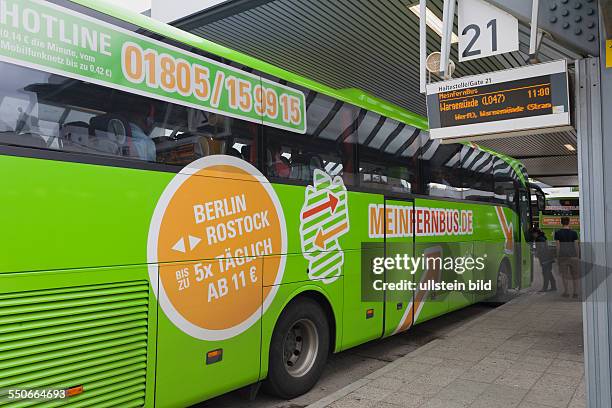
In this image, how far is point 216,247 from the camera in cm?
409

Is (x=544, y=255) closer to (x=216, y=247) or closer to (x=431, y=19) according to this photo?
(x=431, y=19)

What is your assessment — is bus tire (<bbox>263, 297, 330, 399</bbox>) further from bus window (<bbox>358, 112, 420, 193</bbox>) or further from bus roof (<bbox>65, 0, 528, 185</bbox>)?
bus roof (<bbox>65, 0, 528, 185</bbox>)

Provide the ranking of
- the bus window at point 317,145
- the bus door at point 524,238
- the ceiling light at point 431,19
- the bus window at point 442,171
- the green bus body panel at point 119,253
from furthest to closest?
the bus door at point 524,238 → the ceiling light at point 431,19 → the bus window at point 442,171 → the bus window at point 317,145 → the green bus body panel at point 119,253

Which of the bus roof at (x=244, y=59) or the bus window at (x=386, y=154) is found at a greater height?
the bus roof at (x=244, y=59)

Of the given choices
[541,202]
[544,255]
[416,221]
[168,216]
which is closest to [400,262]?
[416,221]

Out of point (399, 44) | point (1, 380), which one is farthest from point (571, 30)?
point (399, 44)

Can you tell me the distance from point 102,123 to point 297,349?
319 centimetres

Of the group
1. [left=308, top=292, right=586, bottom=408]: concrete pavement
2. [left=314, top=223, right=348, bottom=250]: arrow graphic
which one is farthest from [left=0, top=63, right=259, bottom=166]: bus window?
[left=308, top=292, right=586, bottom=408]: concrete pavement

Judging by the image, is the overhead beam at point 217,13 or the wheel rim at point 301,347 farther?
the overhead beam at point 217,13

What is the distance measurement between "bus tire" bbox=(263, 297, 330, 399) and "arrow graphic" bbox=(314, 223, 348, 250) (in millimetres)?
620

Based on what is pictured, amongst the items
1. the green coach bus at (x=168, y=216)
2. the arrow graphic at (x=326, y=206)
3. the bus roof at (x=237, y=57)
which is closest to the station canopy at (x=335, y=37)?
the bus roof at (x=237, y=57)

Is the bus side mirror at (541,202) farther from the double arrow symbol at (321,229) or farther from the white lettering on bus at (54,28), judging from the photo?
the white lettering on bus at (54,28)

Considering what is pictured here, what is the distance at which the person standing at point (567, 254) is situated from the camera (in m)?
11.2

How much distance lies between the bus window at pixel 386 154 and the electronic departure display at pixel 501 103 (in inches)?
73.7
